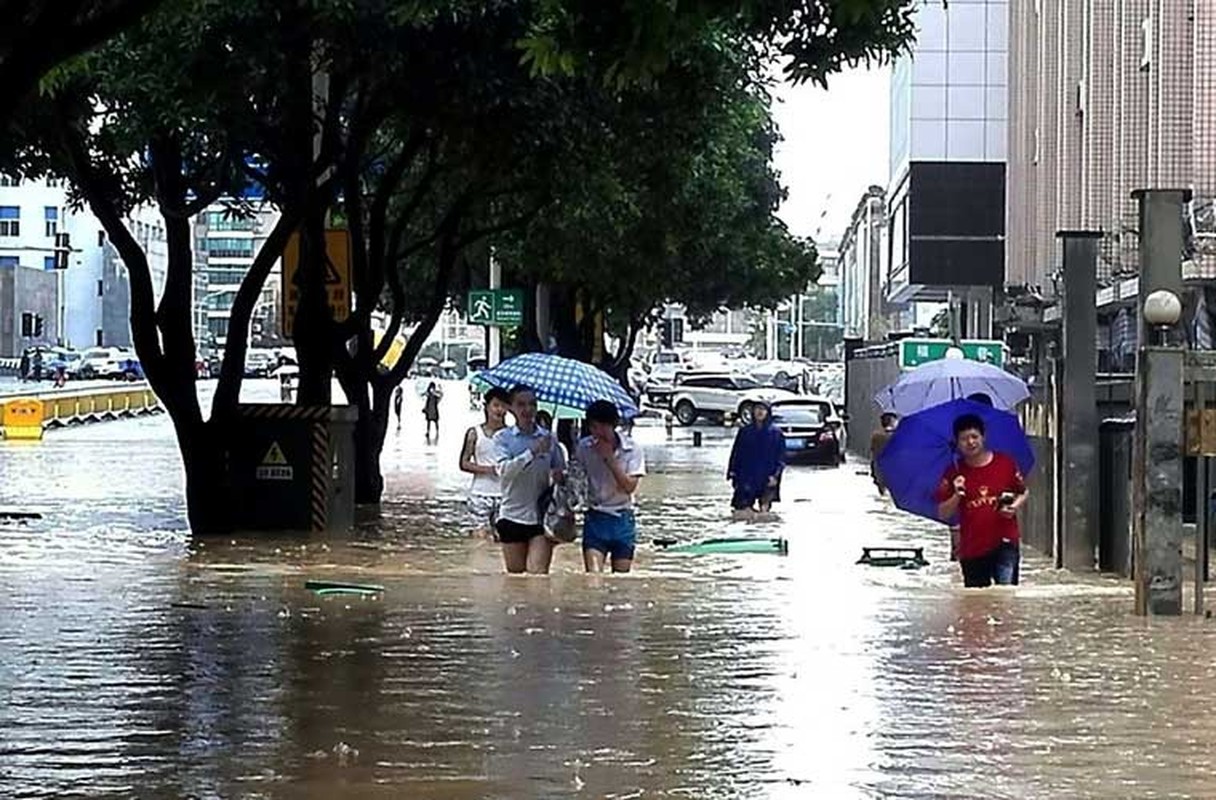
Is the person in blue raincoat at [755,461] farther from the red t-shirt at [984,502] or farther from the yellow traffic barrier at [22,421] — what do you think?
the yellow traffic barrier at [22,421]

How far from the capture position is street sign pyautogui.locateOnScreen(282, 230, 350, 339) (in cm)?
2558

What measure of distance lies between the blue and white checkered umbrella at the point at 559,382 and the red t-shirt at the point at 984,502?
4588 mm

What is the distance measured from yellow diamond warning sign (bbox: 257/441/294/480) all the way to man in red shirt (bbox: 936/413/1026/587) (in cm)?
985

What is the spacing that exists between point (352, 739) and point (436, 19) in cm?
1242

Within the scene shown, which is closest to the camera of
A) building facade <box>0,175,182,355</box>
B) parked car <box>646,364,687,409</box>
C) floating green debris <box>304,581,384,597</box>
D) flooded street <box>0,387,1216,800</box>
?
flooded street <box>0,387,1216,800</box>

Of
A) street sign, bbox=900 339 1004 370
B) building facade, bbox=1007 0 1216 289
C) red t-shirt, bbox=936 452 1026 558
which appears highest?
building facade, bbox=1007 0 1216 289

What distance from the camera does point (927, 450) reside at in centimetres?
1691

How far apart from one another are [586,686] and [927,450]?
6.53 m

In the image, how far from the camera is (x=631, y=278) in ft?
137

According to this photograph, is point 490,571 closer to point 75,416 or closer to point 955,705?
point 955,705

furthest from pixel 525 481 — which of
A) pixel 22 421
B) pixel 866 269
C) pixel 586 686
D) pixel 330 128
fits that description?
pixel 866 269

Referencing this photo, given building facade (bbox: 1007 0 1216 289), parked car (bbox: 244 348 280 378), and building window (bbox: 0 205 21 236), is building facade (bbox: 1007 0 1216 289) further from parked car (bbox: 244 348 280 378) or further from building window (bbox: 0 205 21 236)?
building window (bbox: 0 205 21 236)

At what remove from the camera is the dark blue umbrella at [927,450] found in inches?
660

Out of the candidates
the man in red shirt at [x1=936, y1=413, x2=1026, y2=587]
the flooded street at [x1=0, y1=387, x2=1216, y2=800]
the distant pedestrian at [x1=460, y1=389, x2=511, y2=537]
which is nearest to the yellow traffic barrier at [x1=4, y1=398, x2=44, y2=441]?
the flooded street at [x1=0, y1=387, x2=1216, y2=800]
